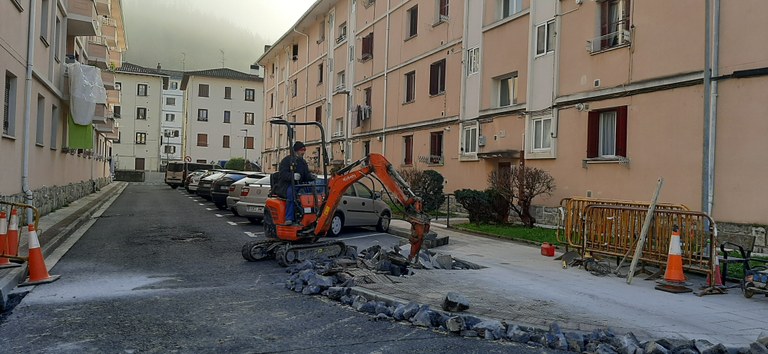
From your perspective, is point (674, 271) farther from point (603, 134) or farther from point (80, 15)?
point (80, 15)

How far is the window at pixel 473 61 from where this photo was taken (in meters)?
18.7

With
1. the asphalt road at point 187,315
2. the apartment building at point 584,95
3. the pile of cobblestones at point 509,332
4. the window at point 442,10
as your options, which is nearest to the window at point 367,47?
the apartment building at point 584,95

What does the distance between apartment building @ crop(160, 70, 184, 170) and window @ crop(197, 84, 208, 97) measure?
11.2m

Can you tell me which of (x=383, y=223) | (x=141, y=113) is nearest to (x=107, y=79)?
(x=383, y=223)

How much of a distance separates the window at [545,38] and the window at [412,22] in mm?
8272

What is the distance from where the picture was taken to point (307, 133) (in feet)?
126

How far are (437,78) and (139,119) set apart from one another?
55.0 metres

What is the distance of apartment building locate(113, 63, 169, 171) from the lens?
2596 inches

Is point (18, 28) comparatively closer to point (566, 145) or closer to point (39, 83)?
point (39, 83)

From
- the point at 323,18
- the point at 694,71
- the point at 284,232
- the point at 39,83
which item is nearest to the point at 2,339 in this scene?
the point at 284,232

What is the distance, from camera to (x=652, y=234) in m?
8.51

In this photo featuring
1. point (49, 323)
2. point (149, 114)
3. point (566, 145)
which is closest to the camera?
point (49, 323)

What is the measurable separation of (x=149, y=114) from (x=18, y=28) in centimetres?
5719

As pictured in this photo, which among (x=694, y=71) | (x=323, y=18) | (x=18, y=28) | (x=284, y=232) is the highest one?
(x=323, y=18)
